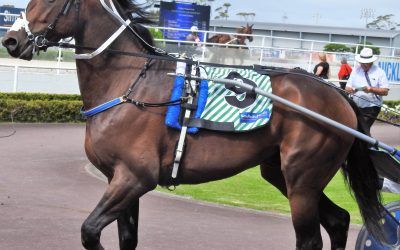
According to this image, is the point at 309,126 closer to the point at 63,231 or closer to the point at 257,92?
the point at 257,92

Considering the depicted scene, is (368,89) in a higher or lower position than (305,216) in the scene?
higher

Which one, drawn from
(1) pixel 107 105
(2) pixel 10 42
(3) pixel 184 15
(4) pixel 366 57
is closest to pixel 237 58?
(3) pixel 184 15

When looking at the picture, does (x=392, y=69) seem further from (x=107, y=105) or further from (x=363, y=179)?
(x=107, y=105)

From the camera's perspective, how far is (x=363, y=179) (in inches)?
216

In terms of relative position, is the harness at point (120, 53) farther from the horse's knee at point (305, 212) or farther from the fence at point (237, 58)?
the fence at point (237, 58)

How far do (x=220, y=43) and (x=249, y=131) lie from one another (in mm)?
16445

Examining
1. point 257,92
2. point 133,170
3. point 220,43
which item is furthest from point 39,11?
point 220,43

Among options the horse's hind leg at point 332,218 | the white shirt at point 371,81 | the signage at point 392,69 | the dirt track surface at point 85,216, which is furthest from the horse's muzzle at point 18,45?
the signage at point 392,69

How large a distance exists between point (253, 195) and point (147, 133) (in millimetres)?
4764

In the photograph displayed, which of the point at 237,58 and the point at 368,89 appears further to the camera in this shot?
the point at 237,58

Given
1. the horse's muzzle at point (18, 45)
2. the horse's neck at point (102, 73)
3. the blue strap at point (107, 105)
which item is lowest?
the blue strap at point (107, 105)

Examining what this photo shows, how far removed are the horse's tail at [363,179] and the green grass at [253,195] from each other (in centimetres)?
259

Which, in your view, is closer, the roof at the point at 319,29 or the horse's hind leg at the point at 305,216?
the horse's hind leg at the point at 305,216

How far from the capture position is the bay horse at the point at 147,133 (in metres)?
4.73
